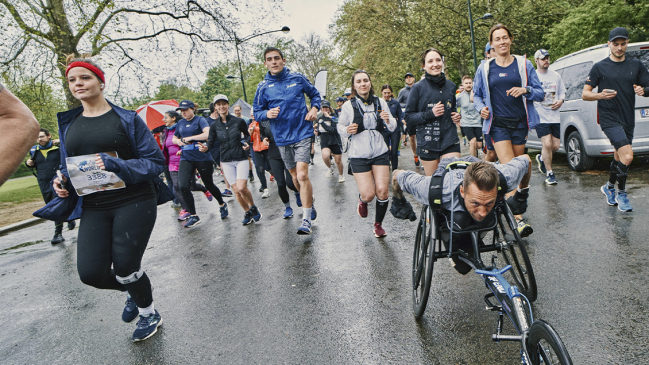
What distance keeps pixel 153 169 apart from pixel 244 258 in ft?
7.38

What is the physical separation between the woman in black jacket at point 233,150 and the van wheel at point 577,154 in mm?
5664

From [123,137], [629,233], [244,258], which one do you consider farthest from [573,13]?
[123,137]

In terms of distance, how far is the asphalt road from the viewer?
8.86 ft

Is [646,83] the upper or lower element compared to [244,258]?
upper

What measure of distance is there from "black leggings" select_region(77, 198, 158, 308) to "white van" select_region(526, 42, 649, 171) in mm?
6464

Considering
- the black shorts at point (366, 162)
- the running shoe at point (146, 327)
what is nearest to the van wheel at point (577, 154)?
the black shorts at point (366, 162)

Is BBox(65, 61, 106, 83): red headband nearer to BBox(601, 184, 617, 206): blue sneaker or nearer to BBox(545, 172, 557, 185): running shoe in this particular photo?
BBox(601, 184, 617, 206): blue sneaker

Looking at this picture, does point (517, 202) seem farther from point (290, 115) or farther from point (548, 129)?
point (548, 129)

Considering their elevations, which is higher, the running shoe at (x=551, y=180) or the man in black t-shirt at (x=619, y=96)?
the man in black t-shirt at (x=619, y=96)

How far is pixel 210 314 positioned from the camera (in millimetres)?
3611

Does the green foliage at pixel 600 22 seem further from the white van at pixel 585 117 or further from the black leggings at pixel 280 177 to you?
the black leggings at pixel 280 177

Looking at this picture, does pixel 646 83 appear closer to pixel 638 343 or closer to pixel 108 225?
pixel 638 343

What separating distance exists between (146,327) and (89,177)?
1257mm

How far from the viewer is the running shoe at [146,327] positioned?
10.8 feet
